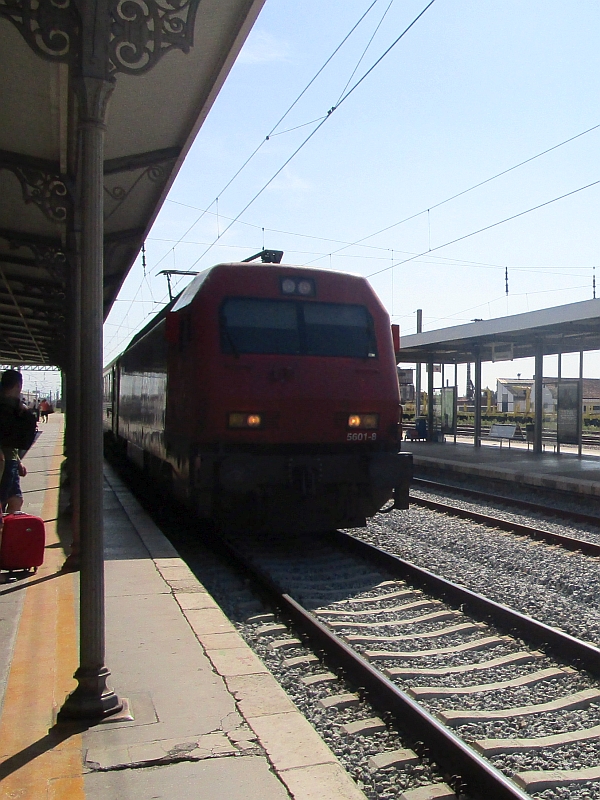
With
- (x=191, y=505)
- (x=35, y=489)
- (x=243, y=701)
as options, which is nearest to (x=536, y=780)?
(x=243, y=701)

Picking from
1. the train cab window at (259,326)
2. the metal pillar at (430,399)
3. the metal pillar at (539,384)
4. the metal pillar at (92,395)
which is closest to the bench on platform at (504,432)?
→ the metal pillar at (430,399)

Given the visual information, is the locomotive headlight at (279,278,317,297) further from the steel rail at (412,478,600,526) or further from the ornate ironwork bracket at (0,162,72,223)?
the steel rail at (412,478,600,526)

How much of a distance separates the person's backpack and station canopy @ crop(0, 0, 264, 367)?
1924mm

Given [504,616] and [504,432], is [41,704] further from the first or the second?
[504,432]

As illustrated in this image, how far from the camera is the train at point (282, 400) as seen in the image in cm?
732

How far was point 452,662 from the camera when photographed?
4848mm

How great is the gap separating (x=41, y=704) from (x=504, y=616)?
330 cm

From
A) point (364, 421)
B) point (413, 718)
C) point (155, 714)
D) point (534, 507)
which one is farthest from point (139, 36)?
point (534, 507)

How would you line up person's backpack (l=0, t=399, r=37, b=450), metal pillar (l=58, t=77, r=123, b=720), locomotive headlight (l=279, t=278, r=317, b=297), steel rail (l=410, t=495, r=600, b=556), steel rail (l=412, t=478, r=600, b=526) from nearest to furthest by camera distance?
1. metal pillar (l=58, t=77, r=123, b=720)
2. person's backpack (l=0, t=399, r=37, b=450)
3. locomotive headlight (l=279, t=278, r=317, b=297)
4. steel rail (l=410, t=495, r=600, b=556)
5. steel rail (l=412, t=478, r=600, b=526)

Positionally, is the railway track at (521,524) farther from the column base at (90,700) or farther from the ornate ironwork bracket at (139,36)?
the ornate ironwork bracket at (139,36)

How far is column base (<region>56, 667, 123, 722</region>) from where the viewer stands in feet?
11.0

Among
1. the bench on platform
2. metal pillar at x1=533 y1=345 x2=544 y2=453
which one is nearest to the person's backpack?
metal pillar at x1=533 y1=345 x2=544 y2=453

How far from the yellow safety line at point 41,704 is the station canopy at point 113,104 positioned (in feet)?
8.58

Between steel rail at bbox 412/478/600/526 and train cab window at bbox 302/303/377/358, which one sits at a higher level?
train cab window at bbox 302/303/377/358
